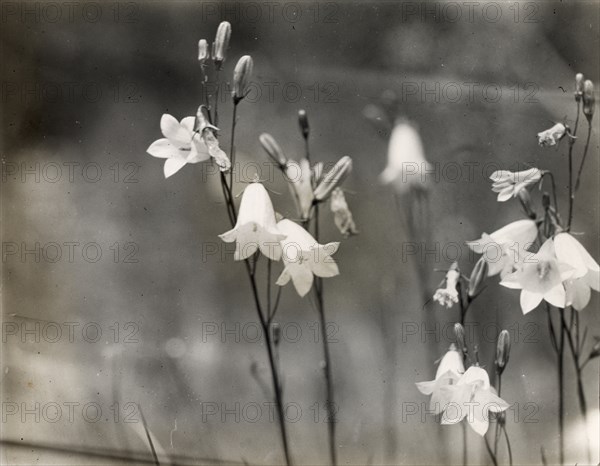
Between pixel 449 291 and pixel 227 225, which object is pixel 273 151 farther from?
pixel 449 291

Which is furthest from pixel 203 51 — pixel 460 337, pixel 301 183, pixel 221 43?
pixel 460 337

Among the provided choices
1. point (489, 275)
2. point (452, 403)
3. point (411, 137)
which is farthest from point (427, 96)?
point (452, 403)

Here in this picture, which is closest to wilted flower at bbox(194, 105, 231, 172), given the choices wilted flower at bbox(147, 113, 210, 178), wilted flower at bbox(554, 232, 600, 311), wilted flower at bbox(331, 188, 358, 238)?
wilted flower at bbox(147, 113, 210, 178)

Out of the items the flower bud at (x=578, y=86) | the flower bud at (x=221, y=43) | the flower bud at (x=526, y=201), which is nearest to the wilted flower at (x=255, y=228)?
the flower bud at (x=221, y=43)

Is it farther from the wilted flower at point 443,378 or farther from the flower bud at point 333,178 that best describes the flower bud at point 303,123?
the wilted flower at point 443,378

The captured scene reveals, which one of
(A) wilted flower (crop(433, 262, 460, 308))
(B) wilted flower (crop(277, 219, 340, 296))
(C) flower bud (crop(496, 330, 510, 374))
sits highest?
(B) wilted flower (crop(277, 219, 340, 296))

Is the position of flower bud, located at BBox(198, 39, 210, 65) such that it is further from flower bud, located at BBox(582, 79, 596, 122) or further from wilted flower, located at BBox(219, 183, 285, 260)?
flower bud, located at BBox(582, 79, 596, 122)
